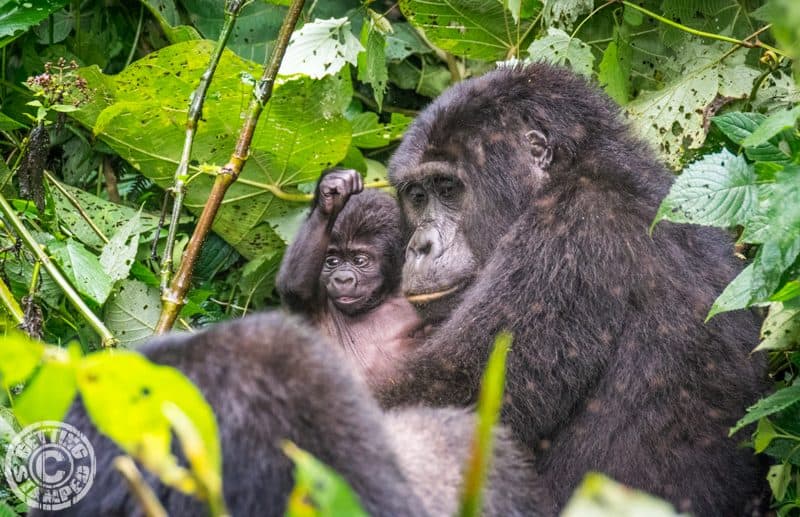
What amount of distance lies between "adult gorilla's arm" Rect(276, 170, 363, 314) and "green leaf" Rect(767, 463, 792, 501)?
1852 millimetres

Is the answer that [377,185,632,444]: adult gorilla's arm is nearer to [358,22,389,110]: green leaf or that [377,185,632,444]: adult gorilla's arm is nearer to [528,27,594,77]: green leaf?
[528,27,594,77]: green leaf

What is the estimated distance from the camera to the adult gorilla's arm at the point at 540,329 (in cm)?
319

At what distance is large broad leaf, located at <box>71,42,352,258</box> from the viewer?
4617 millimetres

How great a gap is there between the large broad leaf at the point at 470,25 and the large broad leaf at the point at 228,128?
1.61 ft

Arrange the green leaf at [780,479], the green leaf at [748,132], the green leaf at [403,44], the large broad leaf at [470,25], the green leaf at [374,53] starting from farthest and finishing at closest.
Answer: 1. the green leaf at [403,44]
2. the large broad leaf at [470,25]
3. the green leaf at [374,53]
4. the green leaf at [780,479]
5. the green leaf at [748,132]

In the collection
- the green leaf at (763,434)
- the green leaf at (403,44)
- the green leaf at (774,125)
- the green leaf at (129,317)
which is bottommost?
the green leaf at (129,317)

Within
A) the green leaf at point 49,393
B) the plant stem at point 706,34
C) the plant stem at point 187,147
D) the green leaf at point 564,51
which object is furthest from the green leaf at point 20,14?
the green leaf at point 49,393

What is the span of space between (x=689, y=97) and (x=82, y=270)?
263 cm

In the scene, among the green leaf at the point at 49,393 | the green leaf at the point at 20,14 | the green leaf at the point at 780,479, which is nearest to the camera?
the green leaf at the point at 49,393

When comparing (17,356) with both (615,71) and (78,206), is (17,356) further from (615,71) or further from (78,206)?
(615,71)

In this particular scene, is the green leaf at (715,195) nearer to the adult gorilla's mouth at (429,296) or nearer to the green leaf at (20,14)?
the adult gorilla's mouth at (429,296)

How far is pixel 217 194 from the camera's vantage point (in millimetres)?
3510

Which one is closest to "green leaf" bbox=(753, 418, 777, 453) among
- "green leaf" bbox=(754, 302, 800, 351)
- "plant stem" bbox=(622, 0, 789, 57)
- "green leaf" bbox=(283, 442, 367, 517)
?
"green leaf" bbox=(754, 302, 800, 351)

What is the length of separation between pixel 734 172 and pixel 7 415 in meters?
2.46
